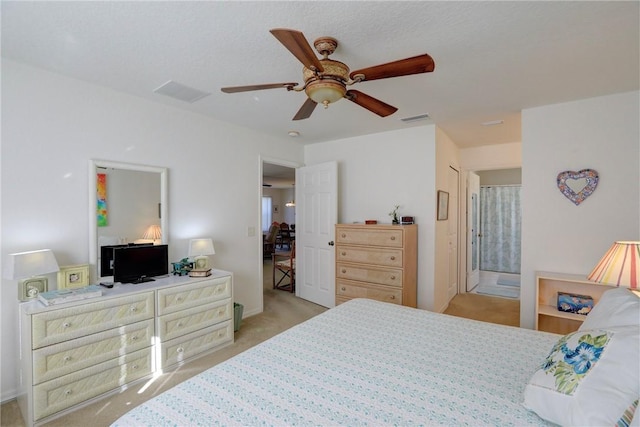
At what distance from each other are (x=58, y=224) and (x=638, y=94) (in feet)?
16.7

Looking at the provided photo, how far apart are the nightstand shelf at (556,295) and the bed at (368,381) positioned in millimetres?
1389

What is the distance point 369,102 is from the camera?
2.06 meters

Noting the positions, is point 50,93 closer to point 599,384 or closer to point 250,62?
point 250,62

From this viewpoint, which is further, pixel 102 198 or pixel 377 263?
pixel 377 263

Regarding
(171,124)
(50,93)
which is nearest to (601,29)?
(171,124)

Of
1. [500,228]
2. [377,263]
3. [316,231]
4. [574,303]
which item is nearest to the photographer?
[574,303]

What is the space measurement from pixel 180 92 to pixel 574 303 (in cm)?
418

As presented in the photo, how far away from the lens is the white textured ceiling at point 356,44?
162 centimetres

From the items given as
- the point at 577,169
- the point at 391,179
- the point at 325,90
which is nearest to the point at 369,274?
the point at 391,179

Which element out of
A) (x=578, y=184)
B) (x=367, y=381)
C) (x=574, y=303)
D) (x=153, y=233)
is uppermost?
(x=578, y=184)

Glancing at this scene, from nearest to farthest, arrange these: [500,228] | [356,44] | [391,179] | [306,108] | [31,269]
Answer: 1. [356,44]
2. [31,269]
3. [306,108]
4. [391,179]
5. [500,228]

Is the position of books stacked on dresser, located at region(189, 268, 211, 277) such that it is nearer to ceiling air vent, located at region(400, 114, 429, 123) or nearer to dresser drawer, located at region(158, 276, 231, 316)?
dresser drawer, located at region(158, 276, 231, 316)

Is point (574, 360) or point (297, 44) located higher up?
point (297, 44)

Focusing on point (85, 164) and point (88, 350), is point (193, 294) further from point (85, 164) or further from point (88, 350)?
point (85, 164)
